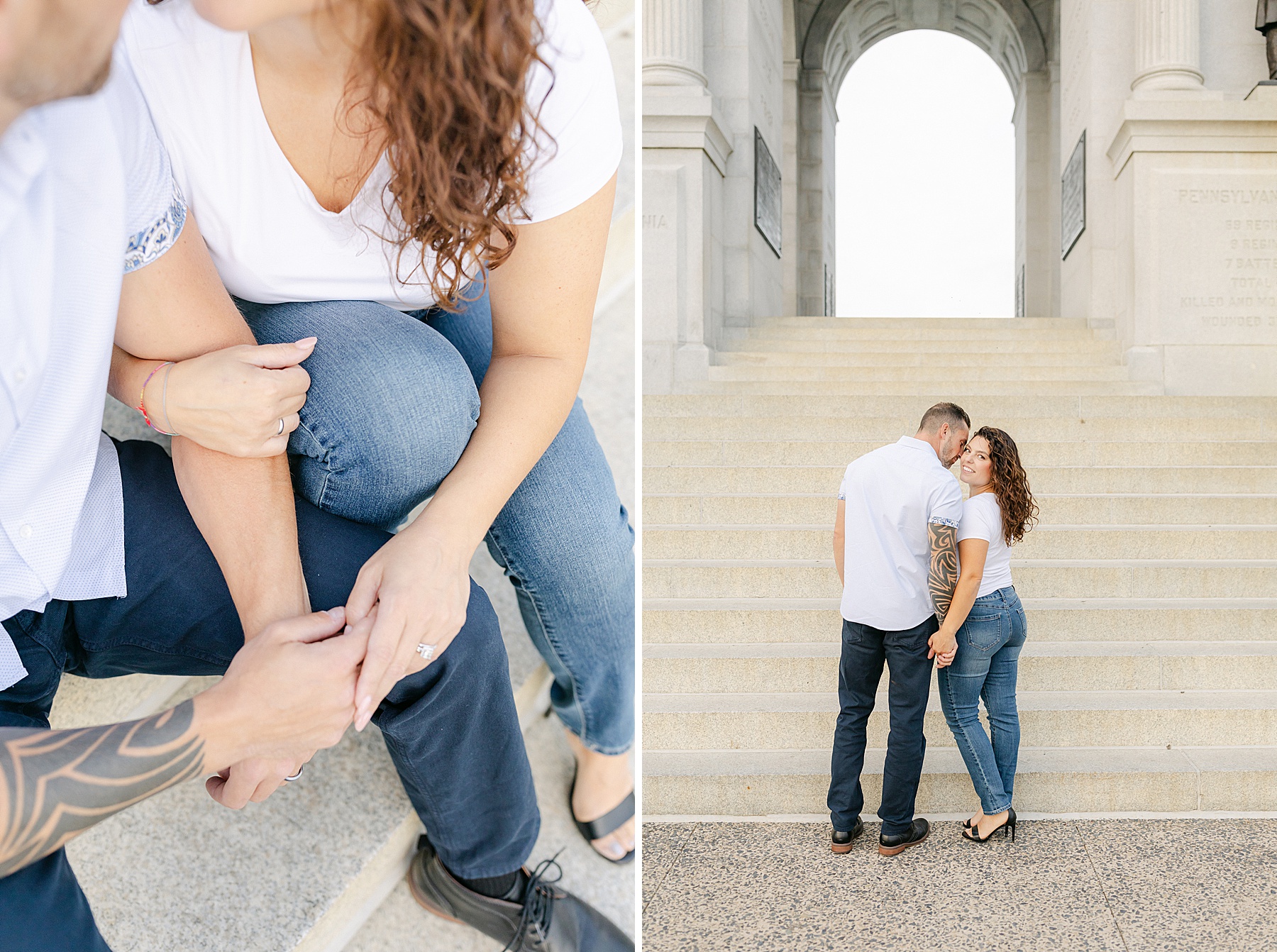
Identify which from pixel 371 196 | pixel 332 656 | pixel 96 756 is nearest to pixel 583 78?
pixel 371 196

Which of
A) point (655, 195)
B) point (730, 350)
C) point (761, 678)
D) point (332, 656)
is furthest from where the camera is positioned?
point (730, 350)

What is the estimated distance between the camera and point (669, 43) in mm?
7000

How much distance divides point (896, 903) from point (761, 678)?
1119 millimetres

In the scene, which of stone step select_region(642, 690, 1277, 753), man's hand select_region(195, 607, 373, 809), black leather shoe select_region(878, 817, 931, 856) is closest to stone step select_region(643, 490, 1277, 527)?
stone step select_region(642, 690, 1277, 753)

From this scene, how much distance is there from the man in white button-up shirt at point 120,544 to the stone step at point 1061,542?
10.5 ft

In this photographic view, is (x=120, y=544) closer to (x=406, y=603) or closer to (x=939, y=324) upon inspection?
(x=406, y=603)

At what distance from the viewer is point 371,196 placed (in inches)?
45.1

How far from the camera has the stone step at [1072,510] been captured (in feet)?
15.6

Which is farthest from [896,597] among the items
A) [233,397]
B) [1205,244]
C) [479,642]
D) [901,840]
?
[1205,244]

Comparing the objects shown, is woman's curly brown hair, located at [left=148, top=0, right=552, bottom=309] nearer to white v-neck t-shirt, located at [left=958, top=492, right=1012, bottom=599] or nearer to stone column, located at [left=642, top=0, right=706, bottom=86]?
white v-neck t-shirt, located at [left=958, top=492, right=1012, bottom=599]

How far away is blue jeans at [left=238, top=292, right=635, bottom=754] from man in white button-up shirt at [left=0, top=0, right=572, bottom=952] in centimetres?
6

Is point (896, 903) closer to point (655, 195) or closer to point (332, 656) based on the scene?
point (332, 656)

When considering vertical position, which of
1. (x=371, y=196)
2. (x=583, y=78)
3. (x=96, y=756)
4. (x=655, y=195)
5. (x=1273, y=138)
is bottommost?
(x=96, y=756)

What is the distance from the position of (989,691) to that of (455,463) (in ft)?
8.09
